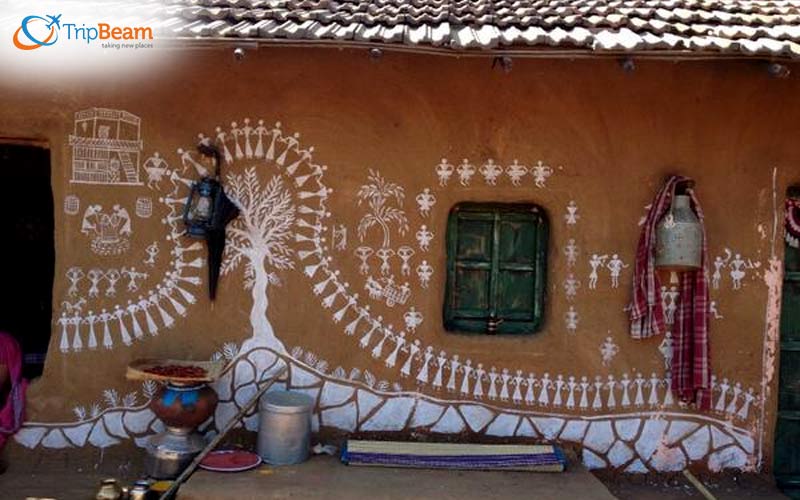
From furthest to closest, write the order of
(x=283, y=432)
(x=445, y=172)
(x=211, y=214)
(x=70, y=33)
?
(x=445, y=172) → (x=211, y=214) → (x=283, y=432) → (x=70, y=33)

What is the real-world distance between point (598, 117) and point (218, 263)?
2647mm

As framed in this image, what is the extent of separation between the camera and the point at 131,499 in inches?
163

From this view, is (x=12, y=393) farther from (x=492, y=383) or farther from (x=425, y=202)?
(x=492, y=383)

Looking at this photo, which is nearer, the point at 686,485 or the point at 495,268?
the point at 686,485

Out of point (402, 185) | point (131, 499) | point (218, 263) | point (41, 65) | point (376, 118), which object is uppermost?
point (41, 65)

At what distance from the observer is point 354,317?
4980mm

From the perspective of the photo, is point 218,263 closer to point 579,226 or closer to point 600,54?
point 579,226

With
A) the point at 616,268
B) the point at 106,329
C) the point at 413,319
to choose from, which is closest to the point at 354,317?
the point at 413,319

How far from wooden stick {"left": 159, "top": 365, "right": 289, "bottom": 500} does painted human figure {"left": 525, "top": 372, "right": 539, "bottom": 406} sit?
5.18 feet

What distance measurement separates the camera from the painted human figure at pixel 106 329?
16.4 ft

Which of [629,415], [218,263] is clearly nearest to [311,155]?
[218,263]

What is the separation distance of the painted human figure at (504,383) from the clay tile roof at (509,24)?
2068mm

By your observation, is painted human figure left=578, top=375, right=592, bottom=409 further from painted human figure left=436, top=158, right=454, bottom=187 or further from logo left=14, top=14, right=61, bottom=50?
logo left=14, top=14, right=61, bottom=50

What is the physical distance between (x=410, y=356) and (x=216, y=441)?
4.76 feet
